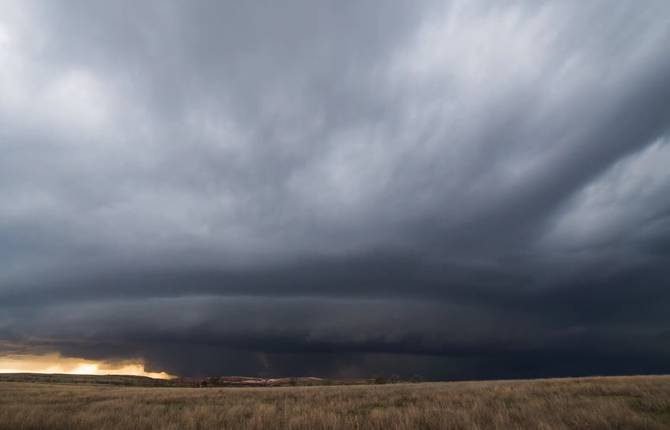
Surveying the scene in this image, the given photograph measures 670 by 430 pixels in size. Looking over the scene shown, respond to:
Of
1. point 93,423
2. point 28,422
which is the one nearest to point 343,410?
point 93,423

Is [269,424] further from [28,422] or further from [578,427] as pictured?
[578,427]

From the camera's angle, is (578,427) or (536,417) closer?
(578,427)

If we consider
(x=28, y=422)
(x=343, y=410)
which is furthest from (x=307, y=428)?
(x=28, y=422)

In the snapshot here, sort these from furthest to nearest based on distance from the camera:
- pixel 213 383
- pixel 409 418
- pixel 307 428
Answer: pixel 213 383
pixel 409 418
pixel 307 428

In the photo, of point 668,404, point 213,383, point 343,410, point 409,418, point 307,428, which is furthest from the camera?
point 213,383

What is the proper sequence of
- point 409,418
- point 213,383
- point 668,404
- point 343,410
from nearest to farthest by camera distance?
point 409,418 < point 668,404 < point 343,410 < point 213,383

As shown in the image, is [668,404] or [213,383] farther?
[213,383]

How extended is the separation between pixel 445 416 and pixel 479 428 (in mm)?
2805

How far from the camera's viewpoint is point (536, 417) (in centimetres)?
1387

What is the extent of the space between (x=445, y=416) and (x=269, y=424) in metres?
6.02

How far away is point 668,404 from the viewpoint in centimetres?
1669

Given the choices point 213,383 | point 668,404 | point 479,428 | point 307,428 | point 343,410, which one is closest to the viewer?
point 479,428

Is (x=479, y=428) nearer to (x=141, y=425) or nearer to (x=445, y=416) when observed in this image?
(x=445, y=416)

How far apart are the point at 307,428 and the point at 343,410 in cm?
611
